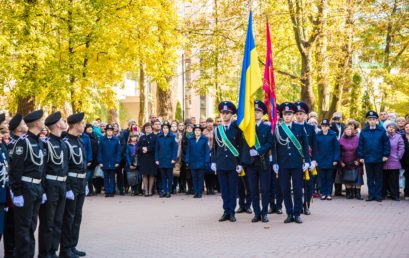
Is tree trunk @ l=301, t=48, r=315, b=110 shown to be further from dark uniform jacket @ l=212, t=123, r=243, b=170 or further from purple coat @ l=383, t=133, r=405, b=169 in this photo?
dark uniform jacket @ l=212, t=123, r=243, b=170

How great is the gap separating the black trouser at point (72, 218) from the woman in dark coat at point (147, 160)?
8.49m

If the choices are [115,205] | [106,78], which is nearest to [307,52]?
[106,78]

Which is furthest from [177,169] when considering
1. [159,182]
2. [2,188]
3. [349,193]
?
[2,188]

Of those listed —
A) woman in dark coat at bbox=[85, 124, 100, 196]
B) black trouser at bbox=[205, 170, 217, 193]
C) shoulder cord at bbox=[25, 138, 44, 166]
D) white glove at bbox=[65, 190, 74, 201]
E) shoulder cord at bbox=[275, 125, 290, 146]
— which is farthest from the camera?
woman in dark coat at bbox=[85, 124, 100, 196]

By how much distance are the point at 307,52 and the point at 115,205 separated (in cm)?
1413

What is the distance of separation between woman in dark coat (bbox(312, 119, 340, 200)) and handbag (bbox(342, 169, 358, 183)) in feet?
1.07

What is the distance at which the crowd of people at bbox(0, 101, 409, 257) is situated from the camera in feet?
28.3

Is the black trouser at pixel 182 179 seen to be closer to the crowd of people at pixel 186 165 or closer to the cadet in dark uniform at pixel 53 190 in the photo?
the crowd of people at pixel 186 165

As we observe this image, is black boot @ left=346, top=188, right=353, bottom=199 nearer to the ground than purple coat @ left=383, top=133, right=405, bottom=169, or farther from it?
nearer to the ground

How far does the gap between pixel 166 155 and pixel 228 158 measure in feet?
16.7

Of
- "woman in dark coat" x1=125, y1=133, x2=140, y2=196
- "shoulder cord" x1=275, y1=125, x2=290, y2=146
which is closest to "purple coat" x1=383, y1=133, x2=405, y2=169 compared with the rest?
"shoulder cord" x1=275, y1=125, x2=290, y2=146

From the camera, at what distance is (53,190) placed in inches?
343

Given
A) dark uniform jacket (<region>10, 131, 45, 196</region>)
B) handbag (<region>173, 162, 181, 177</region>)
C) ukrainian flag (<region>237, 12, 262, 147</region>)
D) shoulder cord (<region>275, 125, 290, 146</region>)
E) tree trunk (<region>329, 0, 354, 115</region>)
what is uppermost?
tree trunk (<region>329, 0, 354, 115</region>)

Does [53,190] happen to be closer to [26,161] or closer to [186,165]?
[26,161]
